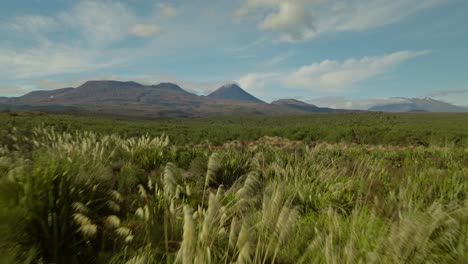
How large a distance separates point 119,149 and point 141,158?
57.7 inches

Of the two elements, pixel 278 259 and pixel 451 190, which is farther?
pixel 451 190

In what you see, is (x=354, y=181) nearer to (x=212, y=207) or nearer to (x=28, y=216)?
(x=212, y=207)

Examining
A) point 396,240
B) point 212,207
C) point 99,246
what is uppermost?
point 212,207

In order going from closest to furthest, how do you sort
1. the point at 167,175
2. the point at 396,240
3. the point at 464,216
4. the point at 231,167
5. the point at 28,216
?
1. the point at 396,240
2. the point at 28,216
3. the point at 464,216
4. the point at 167,175
5. the point at 231,167

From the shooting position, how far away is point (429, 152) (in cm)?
1688

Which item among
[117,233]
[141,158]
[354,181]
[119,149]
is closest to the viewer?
[117,233]

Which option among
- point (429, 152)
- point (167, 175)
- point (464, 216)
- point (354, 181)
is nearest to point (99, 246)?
point (167, 175)

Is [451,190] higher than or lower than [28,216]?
lower

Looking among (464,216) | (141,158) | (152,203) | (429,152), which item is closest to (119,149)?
(141,158)

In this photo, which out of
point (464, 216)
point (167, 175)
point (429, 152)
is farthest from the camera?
point (429, 152)

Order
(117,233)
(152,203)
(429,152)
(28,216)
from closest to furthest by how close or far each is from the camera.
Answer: (28,216) < (117,233) < (152,203) < (429,152)

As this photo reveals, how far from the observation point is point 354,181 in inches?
259

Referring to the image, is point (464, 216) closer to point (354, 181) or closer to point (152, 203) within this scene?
point (354, 181)

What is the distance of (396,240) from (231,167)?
18.6ft
